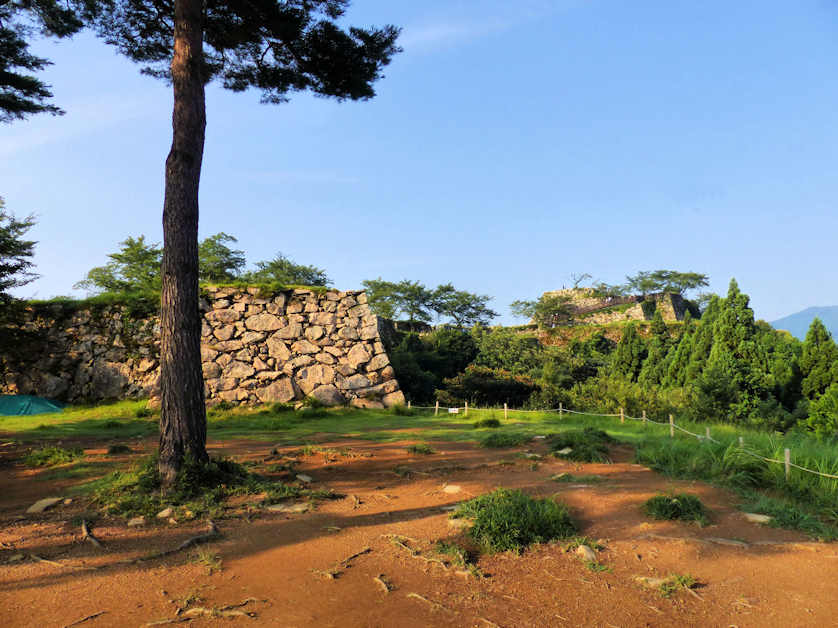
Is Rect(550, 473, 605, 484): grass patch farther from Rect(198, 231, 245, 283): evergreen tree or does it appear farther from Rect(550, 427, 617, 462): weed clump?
Rect(198, 231, 245, 283): evergreen tree

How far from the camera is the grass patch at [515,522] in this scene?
3645 mm

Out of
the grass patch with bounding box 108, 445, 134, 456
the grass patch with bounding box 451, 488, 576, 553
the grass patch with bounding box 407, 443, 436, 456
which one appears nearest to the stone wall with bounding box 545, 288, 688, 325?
the grass patch with bounding box 407, 443, 436, 456

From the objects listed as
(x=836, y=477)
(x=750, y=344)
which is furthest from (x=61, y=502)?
(x=750, y=344)

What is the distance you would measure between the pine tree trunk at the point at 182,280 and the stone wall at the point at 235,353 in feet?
25.8

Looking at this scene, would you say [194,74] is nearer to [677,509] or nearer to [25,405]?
[677,509]

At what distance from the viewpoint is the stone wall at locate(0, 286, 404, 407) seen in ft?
43.5

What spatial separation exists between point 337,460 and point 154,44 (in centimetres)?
796

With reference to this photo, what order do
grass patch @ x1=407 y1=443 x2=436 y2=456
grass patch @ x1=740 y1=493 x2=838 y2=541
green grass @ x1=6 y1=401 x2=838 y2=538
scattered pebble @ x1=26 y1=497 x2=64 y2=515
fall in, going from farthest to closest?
grass patch @ x1=407 y1=443 x2=436 y2=456
green grass @ x1=6 y1=401 x2=838 y2=538
scattered pebble @ x1=26 y1=497 x2=64 y2=515
grass patch @ x1=740 y1=493 x2=838 y2=541

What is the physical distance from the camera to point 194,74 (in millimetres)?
5914

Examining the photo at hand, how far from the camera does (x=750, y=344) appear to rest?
13.9 meters

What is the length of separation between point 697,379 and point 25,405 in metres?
17.7

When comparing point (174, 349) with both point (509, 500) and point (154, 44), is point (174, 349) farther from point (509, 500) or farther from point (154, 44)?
point (154, 44)

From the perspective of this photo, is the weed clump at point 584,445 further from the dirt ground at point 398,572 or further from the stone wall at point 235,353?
the stone wall at point 235,353

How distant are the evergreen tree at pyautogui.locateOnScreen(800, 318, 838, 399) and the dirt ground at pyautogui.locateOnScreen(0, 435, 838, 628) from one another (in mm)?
10776
